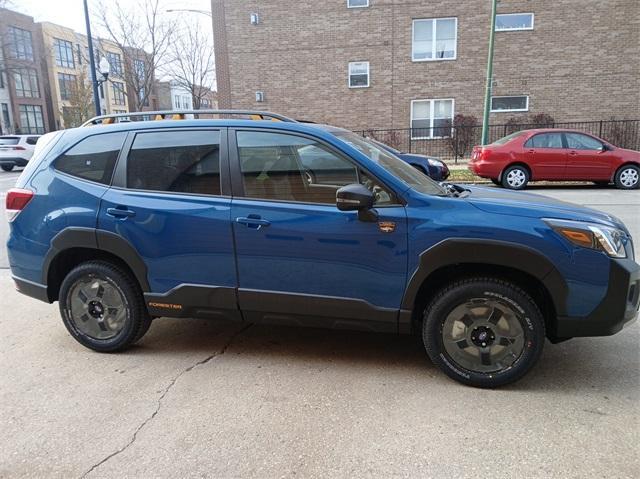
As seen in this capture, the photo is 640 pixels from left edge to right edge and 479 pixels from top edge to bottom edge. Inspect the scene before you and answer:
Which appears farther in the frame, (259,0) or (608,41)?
(259,0)

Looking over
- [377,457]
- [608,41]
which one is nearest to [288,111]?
[608,41]

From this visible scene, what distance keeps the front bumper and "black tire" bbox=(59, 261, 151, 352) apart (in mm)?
2993

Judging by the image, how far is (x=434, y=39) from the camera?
21.0 meters

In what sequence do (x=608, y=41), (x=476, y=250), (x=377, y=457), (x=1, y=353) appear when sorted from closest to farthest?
(x=377, y=457) < (x=476, y=250) < (x=1, y=353) < (x=608, y=41)

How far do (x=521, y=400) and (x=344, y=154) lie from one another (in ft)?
6.44

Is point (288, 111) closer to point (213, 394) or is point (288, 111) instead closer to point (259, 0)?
point (259, 0)

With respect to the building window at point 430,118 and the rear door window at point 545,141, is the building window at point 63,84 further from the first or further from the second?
the rear door window at point 545,141

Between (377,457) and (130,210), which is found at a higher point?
(130,210)

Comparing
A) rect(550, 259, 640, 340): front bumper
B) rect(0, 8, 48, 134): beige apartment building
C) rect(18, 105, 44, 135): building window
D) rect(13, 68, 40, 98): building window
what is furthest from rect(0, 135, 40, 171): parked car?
rect(18, 105, 44, 135): building window

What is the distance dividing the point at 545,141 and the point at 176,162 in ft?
38.0

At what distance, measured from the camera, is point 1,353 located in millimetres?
4027

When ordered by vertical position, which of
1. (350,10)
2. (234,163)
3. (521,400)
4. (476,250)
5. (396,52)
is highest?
(350,10)

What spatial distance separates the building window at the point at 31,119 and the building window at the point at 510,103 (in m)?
45.8

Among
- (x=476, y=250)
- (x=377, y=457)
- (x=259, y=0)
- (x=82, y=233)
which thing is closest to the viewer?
(x=377, y=457)
